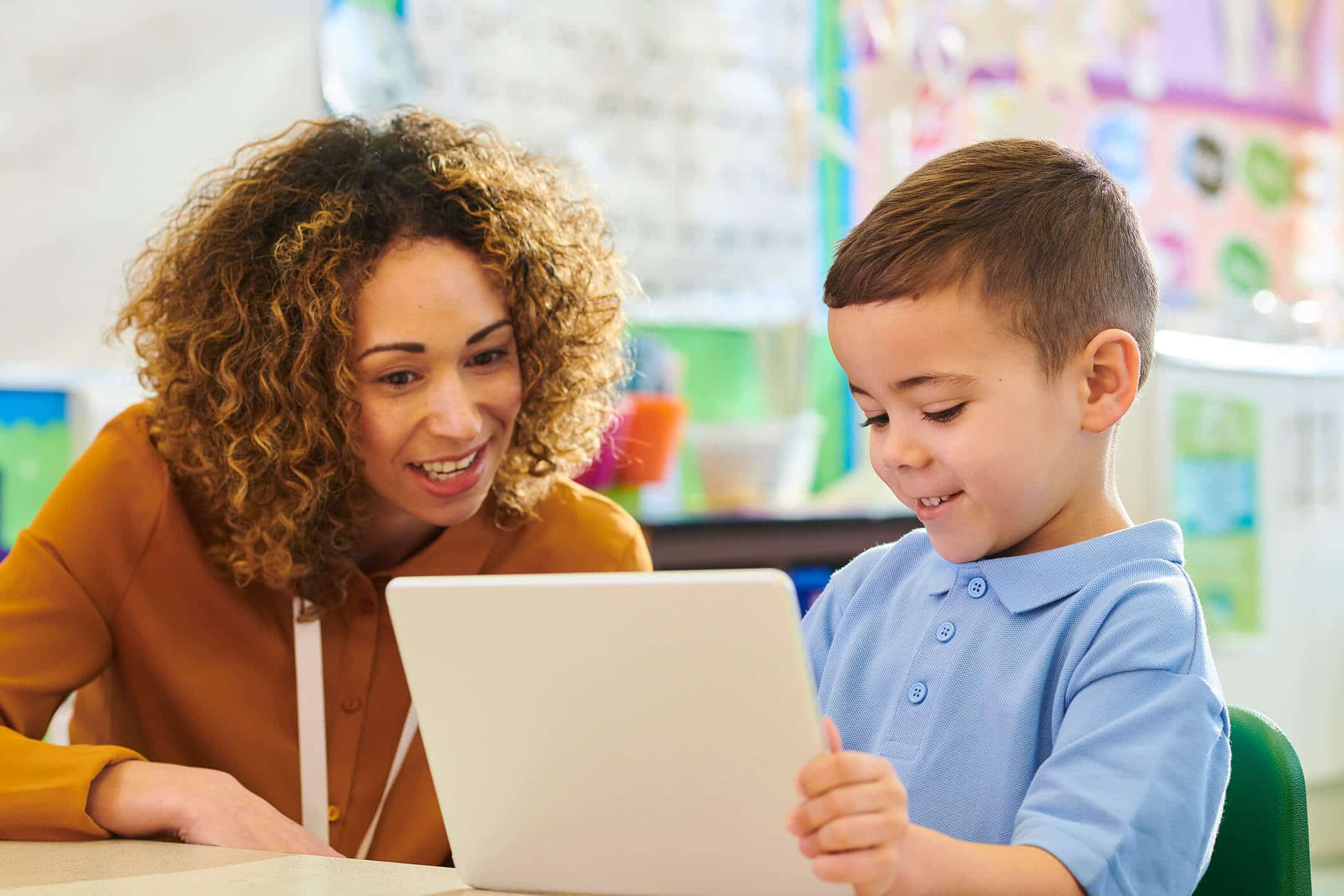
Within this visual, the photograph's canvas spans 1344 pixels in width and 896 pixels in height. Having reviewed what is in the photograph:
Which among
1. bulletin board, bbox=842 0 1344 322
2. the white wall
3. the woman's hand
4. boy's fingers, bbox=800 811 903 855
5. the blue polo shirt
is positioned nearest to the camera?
boy's fingers, bbox=800 811 903 855

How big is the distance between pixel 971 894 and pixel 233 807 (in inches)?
22.2

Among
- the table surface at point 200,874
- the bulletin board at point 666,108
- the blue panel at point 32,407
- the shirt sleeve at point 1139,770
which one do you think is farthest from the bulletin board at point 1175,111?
the table surface at point 200,874

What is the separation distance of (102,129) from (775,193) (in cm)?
151

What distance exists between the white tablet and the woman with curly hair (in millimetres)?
489

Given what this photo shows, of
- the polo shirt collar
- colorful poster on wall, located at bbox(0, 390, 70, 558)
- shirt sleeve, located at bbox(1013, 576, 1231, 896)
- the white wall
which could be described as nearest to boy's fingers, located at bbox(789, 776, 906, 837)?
shirt sleeve, located at bbox(1013, 576, 1231, 896)

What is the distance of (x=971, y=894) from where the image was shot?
0.72 meters

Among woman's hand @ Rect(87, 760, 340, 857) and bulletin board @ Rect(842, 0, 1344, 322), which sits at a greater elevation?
bulletin board @ Rect(842, 0, 1344, 322)

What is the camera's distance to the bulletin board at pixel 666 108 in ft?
8.89

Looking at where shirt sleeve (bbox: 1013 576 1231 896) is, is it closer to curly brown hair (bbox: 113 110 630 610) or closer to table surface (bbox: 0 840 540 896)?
table surface (bbox: 0 840 540 896)

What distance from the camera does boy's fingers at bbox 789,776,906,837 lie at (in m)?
0.65

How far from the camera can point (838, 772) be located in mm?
657

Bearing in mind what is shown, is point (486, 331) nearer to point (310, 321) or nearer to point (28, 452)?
point (310, 321)

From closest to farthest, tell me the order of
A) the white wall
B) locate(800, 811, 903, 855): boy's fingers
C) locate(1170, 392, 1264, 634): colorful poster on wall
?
locate(800, 811, 903, 855): boy's fingers
the white wall
locate(1170, 392, 1264, 634): colorful poster on wall

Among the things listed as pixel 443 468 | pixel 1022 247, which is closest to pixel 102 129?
pixel 443 468
